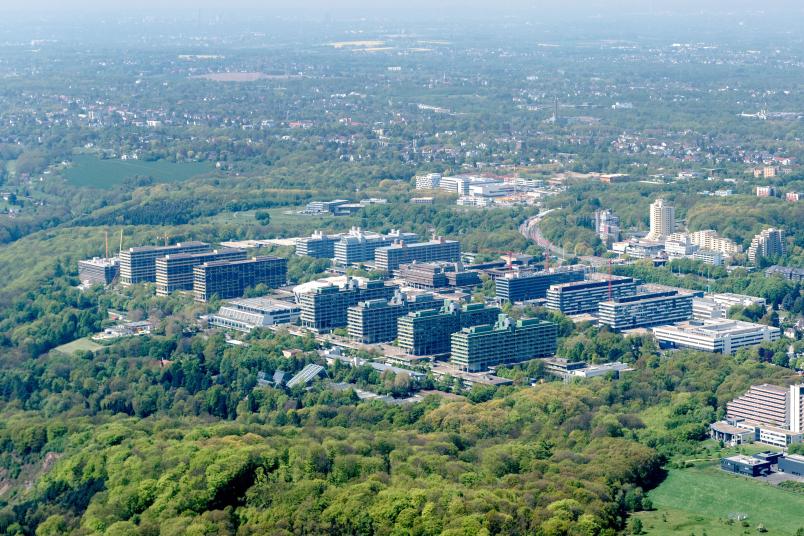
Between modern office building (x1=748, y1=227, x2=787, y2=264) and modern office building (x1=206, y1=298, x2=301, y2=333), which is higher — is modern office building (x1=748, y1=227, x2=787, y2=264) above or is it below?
below

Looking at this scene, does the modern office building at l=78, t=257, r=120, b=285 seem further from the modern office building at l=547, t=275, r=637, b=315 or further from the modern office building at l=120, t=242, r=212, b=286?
the modern office building at l=547, t=275, r=637, b=315

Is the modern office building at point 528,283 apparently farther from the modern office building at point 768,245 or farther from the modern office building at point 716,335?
the modern office building at point 768,245

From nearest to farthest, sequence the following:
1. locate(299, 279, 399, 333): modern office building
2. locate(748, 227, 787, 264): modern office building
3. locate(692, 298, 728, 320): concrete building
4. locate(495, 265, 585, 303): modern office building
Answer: locate(299, 279, 399, 333): modern office building < locate(692, 298, 728, 320): concrete building < locate(495, 265, 585, 303): modern office building < locate(748, 227, 787, 264): modern office building

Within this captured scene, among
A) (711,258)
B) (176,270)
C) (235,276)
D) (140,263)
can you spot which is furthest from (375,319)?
(711,258)

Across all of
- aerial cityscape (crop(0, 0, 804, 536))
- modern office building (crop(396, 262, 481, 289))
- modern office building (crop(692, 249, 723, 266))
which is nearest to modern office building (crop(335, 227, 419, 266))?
aerial cityscape (crop(0, 0, 804, 536))

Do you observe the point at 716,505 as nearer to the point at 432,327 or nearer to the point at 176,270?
the point at 432,327
